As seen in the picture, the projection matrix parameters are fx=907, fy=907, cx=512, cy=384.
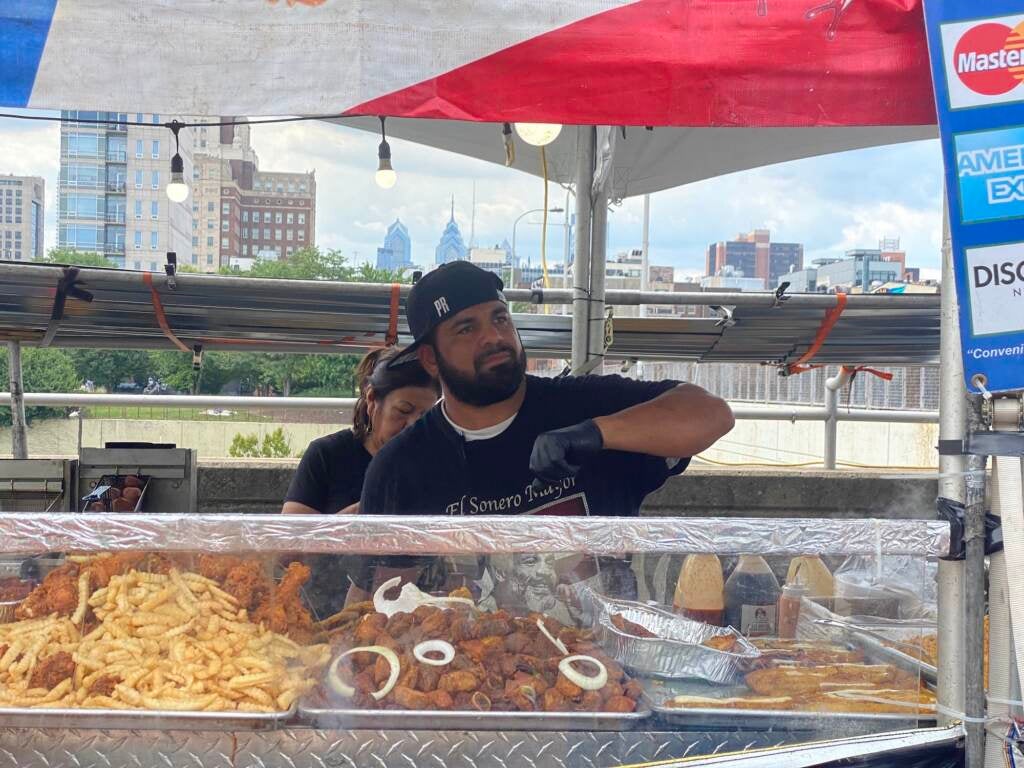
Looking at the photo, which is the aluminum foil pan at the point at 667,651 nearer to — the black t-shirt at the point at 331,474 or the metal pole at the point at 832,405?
the black t-shirt at the point at 331,474

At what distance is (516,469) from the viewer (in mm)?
2904

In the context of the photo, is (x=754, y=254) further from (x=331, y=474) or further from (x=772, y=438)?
(x=331, y=474)

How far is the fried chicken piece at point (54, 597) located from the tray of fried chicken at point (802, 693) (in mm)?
1024

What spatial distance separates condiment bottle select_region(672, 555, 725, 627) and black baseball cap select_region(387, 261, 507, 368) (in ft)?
5.13

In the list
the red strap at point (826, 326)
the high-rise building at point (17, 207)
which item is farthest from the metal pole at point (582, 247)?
the high-rise building at point (17, 207)

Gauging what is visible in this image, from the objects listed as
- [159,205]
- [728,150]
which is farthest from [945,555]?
[159,205]

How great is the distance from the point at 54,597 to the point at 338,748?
57 cm

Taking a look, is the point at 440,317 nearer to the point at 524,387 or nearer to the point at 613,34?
the point at 524,387

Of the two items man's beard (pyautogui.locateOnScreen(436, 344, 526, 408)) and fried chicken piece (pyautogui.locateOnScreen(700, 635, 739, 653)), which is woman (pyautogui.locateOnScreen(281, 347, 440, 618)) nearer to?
man's beard (pyautogui.locateOnScreen(436, 344, 526, 408))

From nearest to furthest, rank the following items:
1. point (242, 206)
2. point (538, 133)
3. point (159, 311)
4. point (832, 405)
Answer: point (538, 133), point (159, 311), point (832, 405), point (242, 206)

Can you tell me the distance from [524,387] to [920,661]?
169 centimetres

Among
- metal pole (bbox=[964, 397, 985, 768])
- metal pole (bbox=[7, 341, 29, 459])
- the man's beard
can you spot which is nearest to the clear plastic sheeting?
metal pole (bbox=[964, 397, 985, 768])

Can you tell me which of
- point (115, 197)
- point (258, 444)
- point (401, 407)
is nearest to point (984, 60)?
point (401, 407)

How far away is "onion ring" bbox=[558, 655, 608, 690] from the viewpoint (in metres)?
1.57
